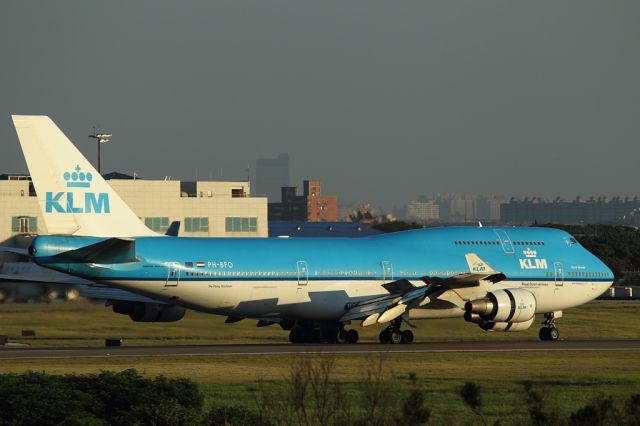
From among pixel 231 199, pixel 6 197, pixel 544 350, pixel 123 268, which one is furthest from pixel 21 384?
pixel 231 199

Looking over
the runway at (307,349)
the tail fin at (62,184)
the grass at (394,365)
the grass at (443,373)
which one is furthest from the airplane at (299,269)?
the grass at (443,373)

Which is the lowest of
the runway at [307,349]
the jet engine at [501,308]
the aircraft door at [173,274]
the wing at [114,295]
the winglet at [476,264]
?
the runway at [307,349]

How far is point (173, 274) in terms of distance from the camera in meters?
44.1

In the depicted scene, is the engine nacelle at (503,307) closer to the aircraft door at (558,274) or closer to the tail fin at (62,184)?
the aircraft door at (558,274)

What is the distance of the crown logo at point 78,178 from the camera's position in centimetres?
4375

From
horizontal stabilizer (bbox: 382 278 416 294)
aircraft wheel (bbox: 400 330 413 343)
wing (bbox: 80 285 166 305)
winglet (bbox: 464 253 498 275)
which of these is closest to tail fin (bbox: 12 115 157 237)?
wing (bbox: 80 285 166 305)

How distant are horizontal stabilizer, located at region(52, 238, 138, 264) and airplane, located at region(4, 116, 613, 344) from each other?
4 cm

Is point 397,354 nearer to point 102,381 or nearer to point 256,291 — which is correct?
point 256,291

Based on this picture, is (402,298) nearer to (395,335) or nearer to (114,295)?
(395,335)

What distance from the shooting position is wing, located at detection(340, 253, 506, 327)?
45.9m

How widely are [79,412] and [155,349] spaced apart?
20.2m

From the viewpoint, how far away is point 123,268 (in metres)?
42.8

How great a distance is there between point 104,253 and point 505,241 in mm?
18138

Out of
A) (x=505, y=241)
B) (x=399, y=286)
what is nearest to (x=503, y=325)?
(x=399, y=286)
